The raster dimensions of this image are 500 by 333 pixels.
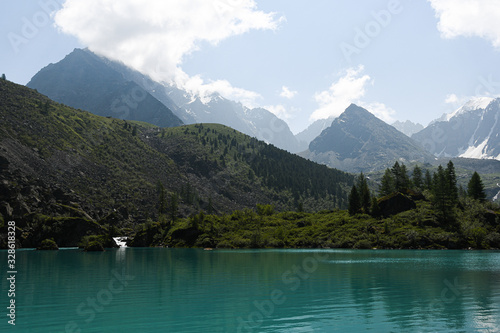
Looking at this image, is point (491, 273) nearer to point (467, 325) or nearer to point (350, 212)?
point (467, 325)

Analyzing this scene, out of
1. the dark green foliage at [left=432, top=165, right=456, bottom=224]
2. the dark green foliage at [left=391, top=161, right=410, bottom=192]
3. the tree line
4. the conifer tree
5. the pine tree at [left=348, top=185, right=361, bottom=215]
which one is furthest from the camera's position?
the dark green foliage at [left=391, top=161, right=410, bottom=192]

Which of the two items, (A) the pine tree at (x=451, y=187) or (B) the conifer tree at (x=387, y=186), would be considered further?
(B) the conifer tree at (x=387, y=186)

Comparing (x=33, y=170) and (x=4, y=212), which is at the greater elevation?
(x=33, y=170)

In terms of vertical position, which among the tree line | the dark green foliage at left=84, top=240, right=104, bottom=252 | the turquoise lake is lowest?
the dark green foliage at left=84, top=240, right=104, bottom=252

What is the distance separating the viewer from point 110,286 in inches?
1689

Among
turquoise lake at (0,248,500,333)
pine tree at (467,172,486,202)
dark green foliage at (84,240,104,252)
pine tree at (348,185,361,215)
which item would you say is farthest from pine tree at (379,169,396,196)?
dark green foliage at (84,240,104,252)

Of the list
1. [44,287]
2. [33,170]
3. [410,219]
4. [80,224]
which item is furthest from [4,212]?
[410,219]

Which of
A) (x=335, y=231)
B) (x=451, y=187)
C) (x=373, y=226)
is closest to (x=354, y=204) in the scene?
(x=335, y=231)

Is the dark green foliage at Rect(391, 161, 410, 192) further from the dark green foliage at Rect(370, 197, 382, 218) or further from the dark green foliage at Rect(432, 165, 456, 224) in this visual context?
the dark green foliage at Rect(432, 165, 456, 224)

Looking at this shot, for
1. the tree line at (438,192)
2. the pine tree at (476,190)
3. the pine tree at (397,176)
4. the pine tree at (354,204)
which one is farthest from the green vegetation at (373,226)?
the pine tree at (476,190)

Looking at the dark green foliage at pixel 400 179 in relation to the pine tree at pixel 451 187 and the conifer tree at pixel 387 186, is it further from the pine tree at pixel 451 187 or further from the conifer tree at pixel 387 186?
the pine tree at pixel 451 187

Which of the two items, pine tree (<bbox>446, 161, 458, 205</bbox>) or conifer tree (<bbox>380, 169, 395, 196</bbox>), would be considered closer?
pine tree (<bbox>446, 161, 458, 205</bbox>)

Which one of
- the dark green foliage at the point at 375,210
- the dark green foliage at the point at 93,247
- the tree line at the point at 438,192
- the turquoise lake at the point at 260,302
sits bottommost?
the dark green foliage at the point at 93,247

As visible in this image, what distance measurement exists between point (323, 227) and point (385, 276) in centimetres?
10598
